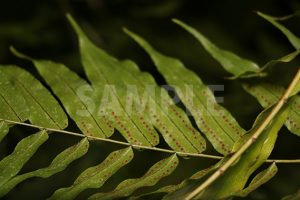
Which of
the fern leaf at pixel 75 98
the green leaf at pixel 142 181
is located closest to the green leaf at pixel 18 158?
the fern leaf at pixel 75 98

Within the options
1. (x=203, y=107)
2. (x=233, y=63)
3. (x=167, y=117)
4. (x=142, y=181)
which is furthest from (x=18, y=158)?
(x=233, y=63)

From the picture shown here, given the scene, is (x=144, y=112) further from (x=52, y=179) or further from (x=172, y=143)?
(x=52, y=179)

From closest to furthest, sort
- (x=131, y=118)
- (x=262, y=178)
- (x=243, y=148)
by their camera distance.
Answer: (x=243, y=148)
(x=262, y=178)
(x=131, y=118)

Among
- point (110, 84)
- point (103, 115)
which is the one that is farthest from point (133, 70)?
point (103, 115)

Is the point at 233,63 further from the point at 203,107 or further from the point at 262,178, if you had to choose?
the point at 262,178

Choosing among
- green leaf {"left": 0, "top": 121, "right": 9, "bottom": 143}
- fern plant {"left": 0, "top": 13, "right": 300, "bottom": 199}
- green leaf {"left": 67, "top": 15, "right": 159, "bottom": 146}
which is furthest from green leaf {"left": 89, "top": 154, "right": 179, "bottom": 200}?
A: green leaf {"left": 0, "top": 121, "right": 9, "bottom": 143}

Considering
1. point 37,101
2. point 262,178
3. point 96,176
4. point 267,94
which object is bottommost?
point 262,178
